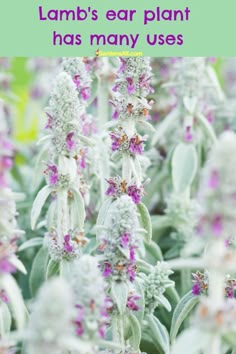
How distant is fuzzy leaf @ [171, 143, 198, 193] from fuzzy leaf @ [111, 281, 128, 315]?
0.62 m

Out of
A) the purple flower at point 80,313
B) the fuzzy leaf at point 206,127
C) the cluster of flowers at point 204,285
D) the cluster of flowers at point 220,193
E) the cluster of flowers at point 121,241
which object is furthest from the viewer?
the fuzzy leaf at point 206,127

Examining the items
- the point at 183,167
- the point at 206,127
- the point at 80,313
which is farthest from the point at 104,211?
the point at 206,127

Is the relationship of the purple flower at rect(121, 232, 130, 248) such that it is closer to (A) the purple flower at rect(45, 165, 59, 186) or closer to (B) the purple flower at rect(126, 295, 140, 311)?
(B) the purple flower at rect(126, 295, 140, 311)

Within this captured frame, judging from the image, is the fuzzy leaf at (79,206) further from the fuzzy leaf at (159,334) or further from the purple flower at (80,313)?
the purple flower at (80,313)

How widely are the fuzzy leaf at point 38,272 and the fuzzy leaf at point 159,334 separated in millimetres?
280

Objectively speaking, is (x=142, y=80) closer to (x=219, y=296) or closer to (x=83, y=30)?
(x=83, y=30)

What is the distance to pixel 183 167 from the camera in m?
1.93

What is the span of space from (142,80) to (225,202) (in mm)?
536

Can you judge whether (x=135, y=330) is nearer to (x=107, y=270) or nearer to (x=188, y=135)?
(x=107, y=270)

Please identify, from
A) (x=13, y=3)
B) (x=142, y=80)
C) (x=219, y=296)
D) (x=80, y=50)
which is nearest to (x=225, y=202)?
(x=219, y=296)

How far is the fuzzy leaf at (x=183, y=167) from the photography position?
6.27 ft

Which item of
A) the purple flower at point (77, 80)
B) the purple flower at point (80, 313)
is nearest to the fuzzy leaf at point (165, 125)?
the purple flower at point (77, 80)

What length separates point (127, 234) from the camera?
4.19 ft

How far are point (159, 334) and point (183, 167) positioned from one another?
57cm
